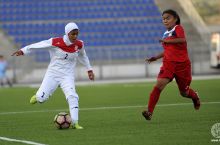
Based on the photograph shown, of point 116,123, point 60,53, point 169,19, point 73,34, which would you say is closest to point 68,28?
point 73,34

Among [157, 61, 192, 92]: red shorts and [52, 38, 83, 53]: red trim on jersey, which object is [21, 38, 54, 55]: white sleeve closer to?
[52, 38, 83, 53]: red trim on jersey

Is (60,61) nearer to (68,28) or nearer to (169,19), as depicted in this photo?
(68,28)

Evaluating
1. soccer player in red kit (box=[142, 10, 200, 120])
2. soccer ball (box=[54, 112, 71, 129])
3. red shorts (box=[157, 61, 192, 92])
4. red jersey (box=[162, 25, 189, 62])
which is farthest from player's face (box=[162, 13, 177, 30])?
soccer ball (box=[54, 112, 71, 129])

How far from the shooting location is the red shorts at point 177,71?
13.0 metres

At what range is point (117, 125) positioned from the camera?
13016mm

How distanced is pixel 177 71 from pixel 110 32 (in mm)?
28046

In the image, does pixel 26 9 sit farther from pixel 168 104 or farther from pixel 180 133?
pixel 180 133

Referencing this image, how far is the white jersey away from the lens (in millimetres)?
13086

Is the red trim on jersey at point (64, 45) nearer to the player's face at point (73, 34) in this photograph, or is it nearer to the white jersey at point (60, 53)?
the white jersey at point (60, 53)

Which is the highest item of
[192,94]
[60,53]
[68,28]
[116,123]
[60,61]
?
[68,28]

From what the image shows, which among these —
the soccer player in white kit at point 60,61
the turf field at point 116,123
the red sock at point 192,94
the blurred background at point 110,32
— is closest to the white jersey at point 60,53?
the soccer player in white kit at point 60,61

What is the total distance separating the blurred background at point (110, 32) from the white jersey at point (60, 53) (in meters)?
24.3

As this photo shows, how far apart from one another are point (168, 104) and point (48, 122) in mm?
5146

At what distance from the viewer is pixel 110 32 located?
4106 cm
